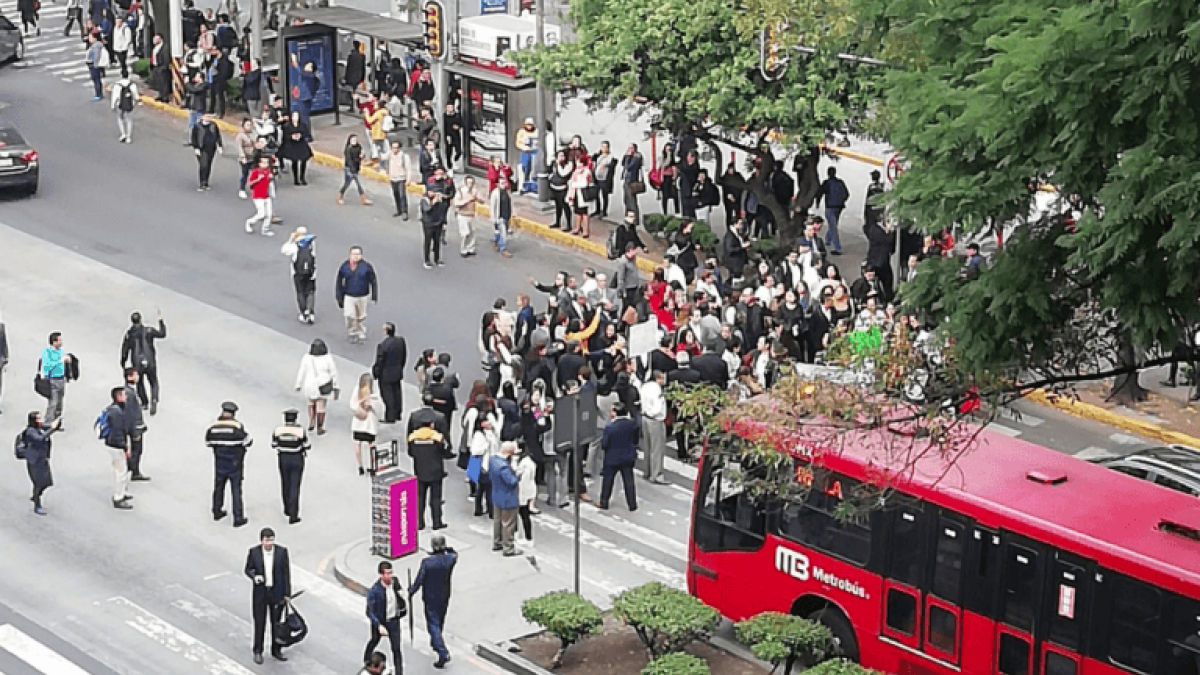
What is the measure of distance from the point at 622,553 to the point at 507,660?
336 centimetres

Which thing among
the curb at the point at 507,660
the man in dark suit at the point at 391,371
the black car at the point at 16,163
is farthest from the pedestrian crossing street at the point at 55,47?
the curb at the point at 507,660

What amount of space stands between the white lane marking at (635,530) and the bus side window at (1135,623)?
6.63 metres

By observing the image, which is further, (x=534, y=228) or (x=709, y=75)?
(x=534, y=228)

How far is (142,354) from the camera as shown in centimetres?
2964

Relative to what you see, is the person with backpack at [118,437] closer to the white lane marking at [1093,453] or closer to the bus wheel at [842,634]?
the bus wheel at [842,634]

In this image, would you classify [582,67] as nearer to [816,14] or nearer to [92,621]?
[816,14]

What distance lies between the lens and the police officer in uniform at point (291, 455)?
2617 centimetres

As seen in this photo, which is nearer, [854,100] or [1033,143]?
[1033,143]

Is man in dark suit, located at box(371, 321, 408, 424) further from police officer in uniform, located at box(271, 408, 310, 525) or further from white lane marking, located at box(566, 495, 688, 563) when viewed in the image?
white lane marking, located at box(566, 495, 688, 563)

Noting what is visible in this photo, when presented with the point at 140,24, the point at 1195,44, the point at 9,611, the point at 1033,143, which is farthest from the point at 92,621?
the point at 140,24

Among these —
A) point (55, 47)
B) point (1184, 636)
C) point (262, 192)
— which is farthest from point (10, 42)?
point (1184, 636)

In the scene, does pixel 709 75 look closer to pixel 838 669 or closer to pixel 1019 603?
pixel 1019 603

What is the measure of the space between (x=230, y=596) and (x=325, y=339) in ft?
29.0

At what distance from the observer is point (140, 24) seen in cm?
4850
